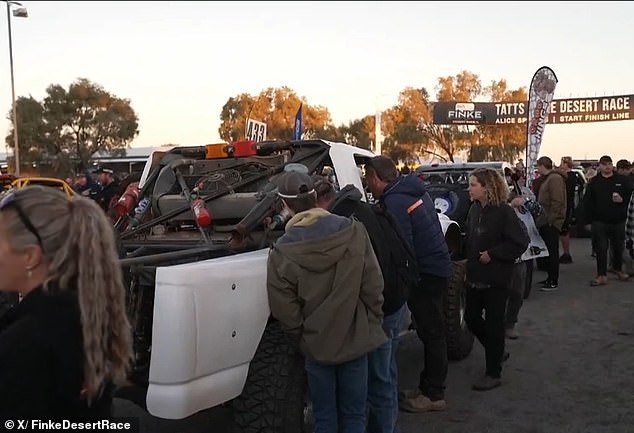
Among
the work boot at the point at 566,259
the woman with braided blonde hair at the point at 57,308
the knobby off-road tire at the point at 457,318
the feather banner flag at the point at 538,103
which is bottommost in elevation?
the work boot at the point at 566,259

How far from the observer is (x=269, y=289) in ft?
11.4

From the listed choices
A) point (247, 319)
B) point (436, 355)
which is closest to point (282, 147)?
point (436, 355)

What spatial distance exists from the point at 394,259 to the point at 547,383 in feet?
8.62

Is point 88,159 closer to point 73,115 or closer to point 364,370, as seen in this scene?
point 73,115

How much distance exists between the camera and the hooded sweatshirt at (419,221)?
4738 mm

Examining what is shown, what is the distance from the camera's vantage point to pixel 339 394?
3.58 metres

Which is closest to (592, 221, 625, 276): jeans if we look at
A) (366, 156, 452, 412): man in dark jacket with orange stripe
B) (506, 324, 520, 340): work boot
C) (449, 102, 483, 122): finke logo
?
(506, 324, 520, 340): work boot

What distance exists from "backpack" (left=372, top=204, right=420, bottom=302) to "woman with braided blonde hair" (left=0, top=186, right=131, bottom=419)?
87.3 inches

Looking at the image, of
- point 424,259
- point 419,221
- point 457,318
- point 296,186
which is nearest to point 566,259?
point 457,318

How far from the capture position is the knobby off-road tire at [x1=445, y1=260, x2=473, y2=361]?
20.6 ft

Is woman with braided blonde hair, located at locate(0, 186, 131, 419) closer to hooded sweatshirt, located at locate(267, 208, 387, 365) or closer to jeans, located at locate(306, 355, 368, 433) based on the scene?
hooded sweatshirt, located at locate(267, 208, 387, 365)

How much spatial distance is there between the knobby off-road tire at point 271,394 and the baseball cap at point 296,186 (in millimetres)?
859

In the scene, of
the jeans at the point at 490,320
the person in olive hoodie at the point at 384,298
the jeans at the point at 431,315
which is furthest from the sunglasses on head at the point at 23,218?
the jeans at the point at 490,320

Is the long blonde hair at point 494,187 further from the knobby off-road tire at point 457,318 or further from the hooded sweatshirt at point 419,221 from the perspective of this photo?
the knobby off-road tire at point 457,318
